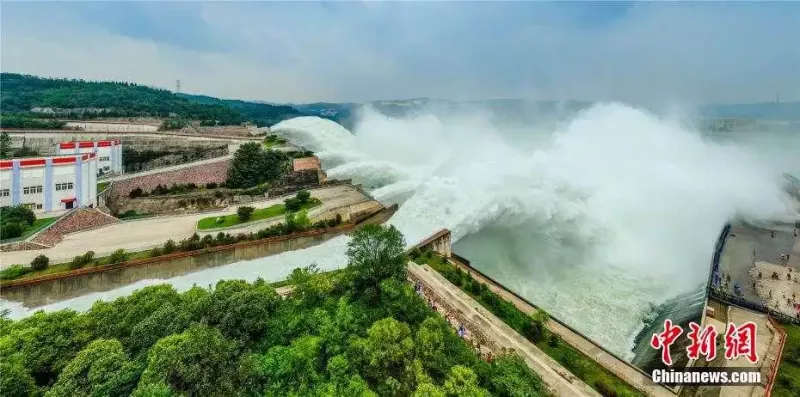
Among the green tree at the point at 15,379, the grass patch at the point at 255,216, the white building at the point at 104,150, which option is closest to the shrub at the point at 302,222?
the grass patch at the point at 255,216

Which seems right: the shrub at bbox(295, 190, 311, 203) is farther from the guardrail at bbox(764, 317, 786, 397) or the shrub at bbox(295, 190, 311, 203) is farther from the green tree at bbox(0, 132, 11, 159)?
the green tree at bbox(0, 132, 11, 159)

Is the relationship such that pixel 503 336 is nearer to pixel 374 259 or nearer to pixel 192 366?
pixel 374 259

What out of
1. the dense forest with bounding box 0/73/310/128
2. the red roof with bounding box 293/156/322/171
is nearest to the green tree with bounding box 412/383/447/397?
the red roof with bounding box 293/156/322/171

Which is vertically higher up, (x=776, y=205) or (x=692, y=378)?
(x=776, y=205)

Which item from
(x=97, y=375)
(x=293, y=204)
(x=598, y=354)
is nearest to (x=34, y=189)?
(x=293, y=204)

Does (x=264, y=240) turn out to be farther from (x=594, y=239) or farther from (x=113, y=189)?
(x=594, y=239)

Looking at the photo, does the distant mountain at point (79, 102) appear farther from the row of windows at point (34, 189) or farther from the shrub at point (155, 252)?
the shrub at point (155, 252)

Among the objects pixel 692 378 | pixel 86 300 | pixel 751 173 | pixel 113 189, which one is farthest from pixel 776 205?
pixel 113 189
